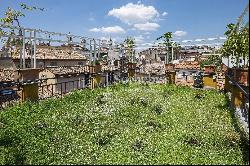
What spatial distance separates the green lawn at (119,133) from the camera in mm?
7988

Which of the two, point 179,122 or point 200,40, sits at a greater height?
point 200,40

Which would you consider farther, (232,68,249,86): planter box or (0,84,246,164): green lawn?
(232,68,249,86): planter box

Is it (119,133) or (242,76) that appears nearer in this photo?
(119,133)

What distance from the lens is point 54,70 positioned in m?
40.6

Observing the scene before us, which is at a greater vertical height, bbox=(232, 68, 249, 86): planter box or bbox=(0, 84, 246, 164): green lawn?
bbox=(232, 68, 249, 86): planter box

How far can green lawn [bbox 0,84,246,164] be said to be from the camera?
7988 mm

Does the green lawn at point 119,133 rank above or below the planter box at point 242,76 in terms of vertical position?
below

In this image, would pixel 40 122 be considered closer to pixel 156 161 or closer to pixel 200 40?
pixel 156 161

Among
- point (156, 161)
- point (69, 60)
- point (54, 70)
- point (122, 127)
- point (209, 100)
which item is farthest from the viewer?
point (69, 60)

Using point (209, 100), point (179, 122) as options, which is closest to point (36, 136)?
point (179, 122)

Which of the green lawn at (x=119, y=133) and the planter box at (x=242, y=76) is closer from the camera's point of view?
the green lawn at (x=119, y=133)

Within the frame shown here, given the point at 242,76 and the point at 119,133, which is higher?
the point at 242,76

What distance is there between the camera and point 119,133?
32.2 feet

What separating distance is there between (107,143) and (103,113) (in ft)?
10.1
